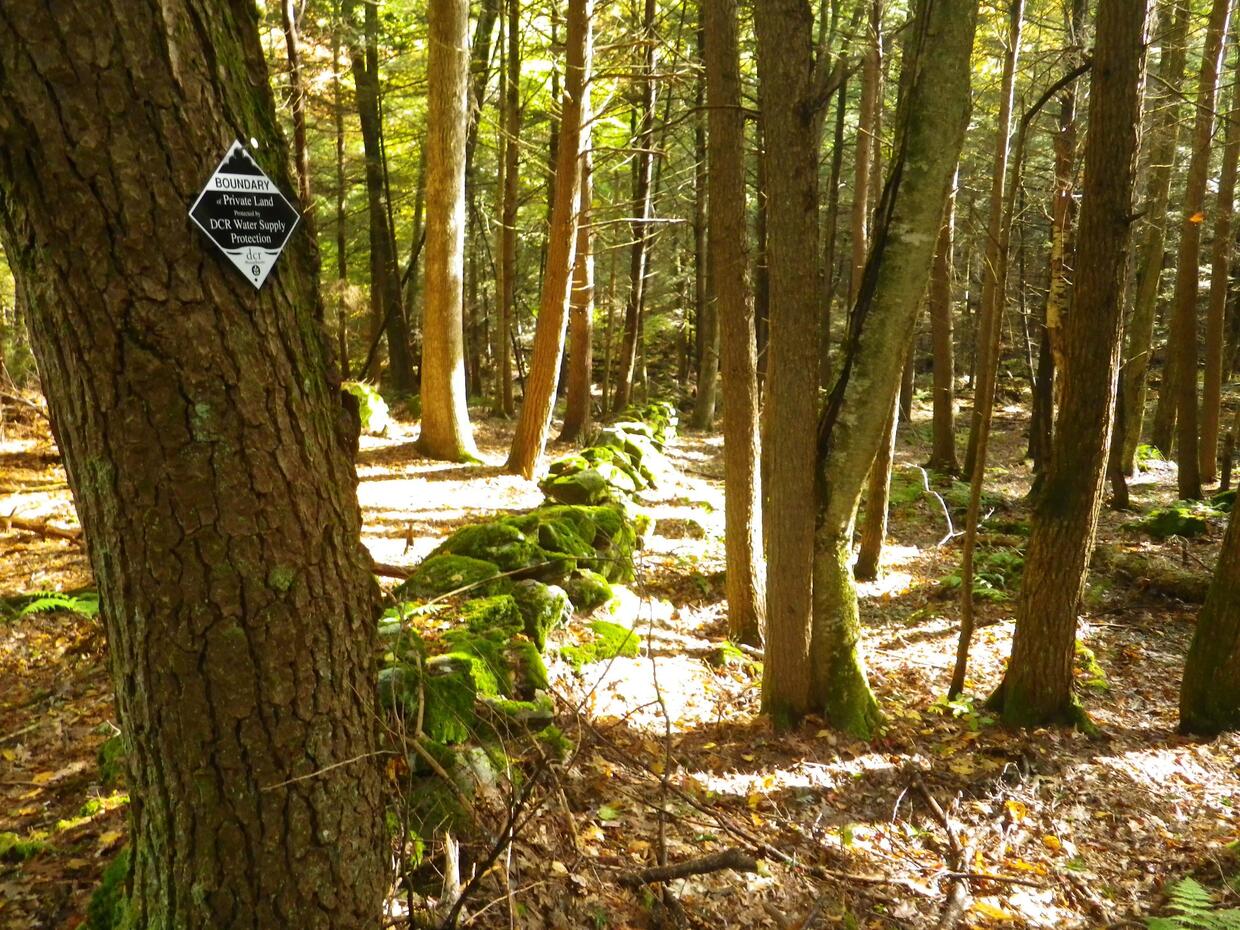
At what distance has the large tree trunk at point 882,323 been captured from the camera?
4.43 meters

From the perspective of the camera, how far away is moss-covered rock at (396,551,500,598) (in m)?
5.12

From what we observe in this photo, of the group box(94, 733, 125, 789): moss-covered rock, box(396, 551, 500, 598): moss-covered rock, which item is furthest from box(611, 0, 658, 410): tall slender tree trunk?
box(94, 733, 125, 789): moss-covered rock

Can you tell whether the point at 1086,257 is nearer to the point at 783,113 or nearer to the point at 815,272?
the point at 815,272

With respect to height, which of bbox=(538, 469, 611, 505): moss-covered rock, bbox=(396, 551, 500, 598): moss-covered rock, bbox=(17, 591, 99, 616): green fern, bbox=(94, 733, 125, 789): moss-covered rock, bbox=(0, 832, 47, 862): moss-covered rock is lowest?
bbox=(0, 832, 47, 862): moss-covered rock

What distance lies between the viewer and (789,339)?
16.1 feet

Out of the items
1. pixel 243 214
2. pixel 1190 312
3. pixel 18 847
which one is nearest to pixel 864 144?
pixel 1190 312

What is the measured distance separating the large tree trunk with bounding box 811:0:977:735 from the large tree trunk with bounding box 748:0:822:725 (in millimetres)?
149

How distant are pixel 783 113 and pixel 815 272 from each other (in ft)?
3.12

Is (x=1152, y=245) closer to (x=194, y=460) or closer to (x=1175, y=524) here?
(x=1175, y=524)

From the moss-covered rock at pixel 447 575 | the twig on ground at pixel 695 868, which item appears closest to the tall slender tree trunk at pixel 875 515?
the moss-covered rock at pixel 447 575

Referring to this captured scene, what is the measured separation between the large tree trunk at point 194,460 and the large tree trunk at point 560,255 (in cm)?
826

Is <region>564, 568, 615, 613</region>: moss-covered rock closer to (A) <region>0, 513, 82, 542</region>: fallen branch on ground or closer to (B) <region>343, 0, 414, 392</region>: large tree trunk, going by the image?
(A) <region>0, 513, 82, 542</region>: fallen branch on ground

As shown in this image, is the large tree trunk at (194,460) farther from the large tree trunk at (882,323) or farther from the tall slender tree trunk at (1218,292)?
the tall slender tree trunk at (1218,292)

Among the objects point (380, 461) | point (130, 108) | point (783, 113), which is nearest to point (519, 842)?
point (130, 108)
